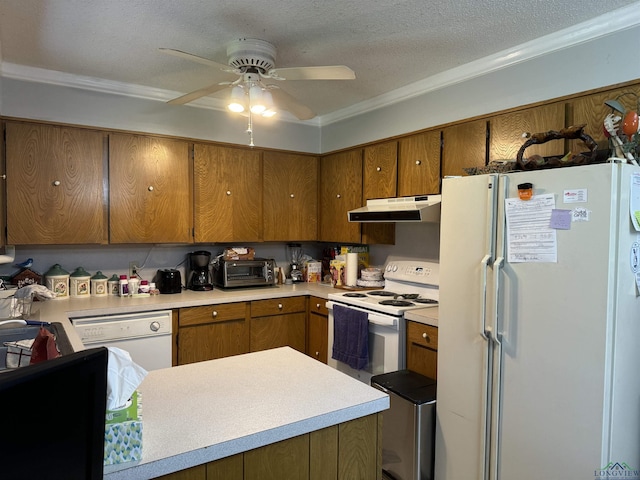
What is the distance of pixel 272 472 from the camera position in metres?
1.13

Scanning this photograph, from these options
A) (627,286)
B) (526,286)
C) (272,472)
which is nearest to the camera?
(272,472)

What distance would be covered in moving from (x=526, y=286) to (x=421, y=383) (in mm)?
892

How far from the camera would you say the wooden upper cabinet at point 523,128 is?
222cm

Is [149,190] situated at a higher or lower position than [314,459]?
higher

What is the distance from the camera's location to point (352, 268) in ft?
11.8

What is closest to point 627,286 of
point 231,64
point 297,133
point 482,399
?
point 482,399

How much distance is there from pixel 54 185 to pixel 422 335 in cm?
263

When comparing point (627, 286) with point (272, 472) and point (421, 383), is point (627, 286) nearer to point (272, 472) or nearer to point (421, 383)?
point (421, 383)

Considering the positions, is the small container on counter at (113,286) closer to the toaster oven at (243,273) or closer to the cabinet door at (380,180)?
the toaster oven at (243,273)

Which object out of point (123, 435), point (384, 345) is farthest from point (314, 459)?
point (384, 345)

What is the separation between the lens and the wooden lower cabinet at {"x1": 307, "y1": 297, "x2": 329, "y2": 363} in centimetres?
336

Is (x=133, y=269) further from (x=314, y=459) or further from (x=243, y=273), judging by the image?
(x=314, y=459)

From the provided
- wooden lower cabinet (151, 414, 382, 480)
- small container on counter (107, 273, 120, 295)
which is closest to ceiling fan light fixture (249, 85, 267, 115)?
wooden lower cabinet (151, 414, 382, 480)

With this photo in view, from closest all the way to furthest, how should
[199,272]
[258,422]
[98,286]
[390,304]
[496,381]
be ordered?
1. [258,422]
2. [496,381]
3. [390,304]
4. [98,286]
5. [199,272]
